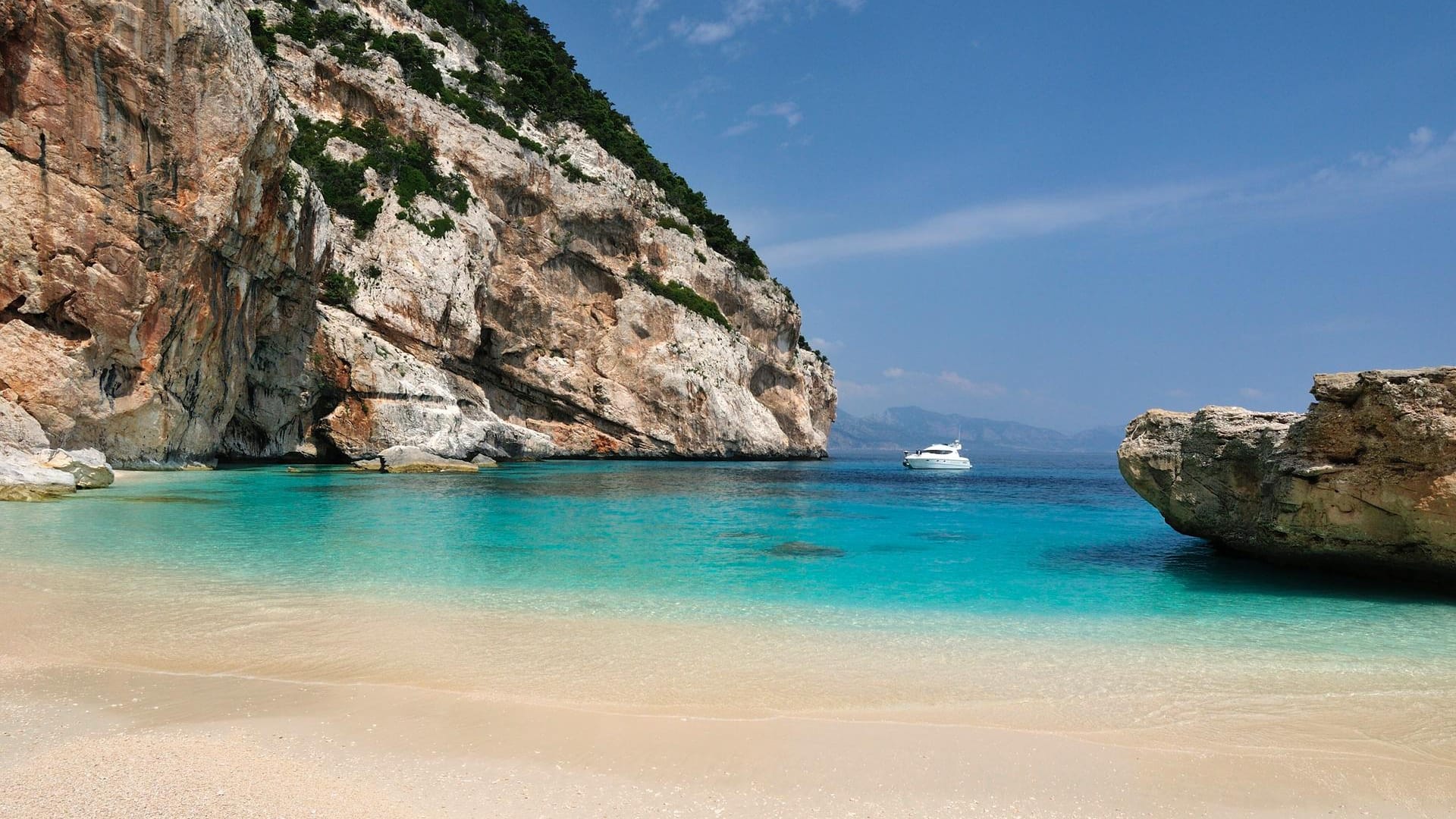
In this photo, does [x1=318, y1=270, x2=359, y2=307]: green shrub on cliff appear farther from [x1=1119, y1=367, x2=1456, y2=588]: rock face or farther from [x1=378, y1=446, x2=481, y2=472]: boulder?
[x1=1119, y1=367, x2=1456, y2=588]: rock face

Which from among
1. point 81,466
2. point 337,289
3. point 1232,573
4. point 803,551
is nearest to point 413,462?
point 337,289

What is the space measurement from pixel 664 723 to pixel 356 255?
139 ft

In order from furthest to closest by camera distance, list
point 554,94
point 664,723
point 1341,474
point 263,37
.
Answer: point 554,94 → point 263,37 → point 1341,474 → point 664,723

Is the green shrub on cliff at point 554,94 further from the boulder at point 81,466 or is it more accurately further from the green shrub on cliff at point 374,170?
the boulder at point 81,466

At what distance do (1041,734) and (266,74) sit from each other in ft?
110

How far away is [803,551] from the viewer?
581 inches

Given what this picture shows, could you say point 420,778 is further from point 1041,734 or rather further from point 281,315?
point 281,315

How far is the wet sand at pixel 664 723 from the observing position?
13.4ft

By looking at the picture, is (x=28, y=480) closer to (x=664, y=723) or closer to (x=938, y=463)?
(x=664, y=723)

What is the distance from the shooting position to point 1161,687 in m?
6.41

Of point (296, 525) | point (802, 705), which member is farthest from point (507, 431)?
point (802, 705)

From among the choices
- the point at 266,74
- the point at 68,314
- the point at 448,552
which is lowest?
the point at 448,552

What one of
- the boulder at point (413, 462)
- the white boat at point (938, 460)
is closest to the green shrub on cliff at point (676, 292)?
the white boat at point (938, 460)

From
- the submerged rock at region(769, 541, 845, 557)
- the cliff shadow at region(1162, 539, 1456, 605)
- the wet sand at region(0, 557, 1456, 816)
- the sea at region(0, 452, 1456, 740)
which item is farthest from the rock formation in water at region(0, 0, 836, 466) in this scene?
the cliff shadow at region(1162, 539, 1456, 605)
